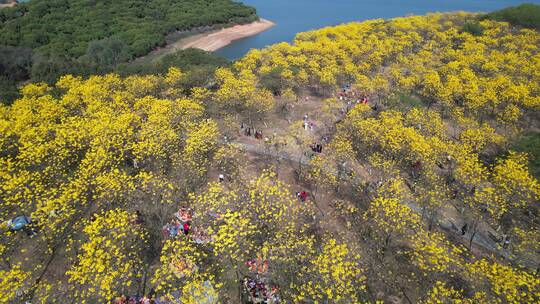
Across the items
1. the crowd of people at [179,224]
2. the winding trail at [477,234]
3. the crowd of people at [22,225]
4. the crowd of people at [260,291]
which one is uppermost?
the crowd of people at [22,225]

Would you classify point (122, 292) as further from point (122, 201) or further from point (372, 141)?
point (372, 141)

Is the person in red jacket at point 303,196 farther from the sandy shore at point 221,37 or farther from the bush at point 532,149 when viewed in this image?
the sandy shore at point 221,37

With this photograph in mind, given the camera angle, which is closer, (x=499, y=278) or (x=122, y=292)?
(x=499, y=278)

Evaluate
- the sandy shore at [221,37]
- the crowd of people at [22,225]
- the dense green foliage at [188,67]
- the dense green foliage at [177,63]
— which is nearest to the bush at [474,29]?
the dense green foliage at [188,67]

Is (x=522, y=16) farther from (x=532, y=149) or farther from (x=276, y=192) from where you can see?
(x=276, y=192)

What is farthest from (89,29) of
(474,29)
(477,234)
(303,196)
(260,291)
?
(477,234)

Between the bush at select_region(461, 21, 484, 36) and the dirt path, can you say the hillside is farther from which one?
the bush at select_region(461, 21, 484, 36)

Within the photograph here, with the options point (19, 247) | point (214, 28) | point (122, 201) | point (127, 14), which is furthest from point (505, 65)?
point (127, 14)
